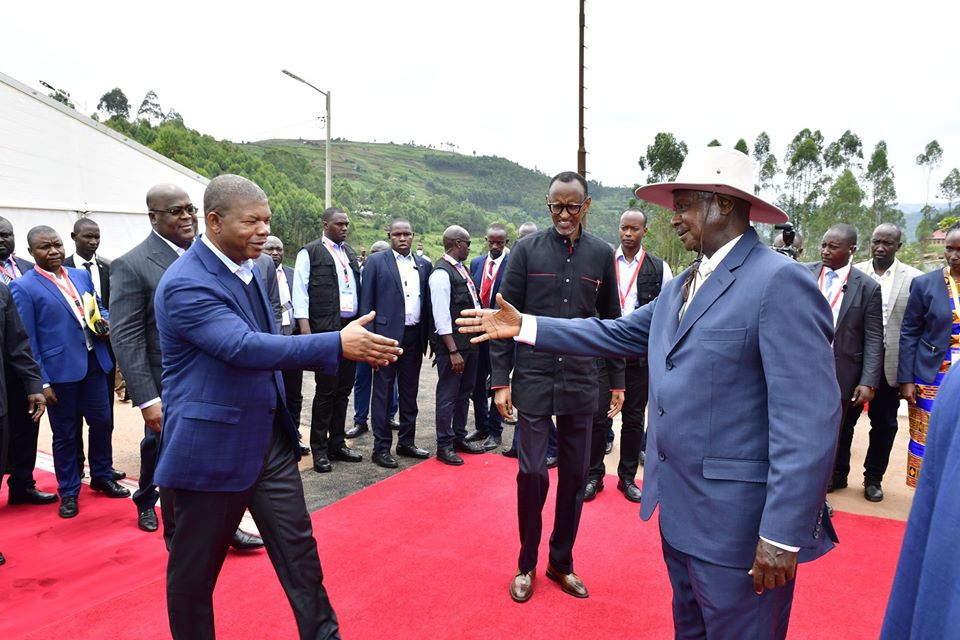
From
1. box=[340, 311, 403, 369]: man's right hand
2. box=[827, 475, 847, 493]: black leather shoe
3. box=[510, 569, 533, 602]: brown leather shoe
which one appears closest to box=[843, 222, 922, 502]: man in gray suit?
box=[827, 475, 847, 493]: black leather shoe

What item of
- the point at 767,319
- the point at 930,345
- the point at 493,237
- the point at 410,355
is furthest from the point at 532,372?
the point at 493,237

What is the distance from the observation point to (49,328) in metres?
4.43

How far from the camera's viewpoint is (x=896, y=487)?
520cm

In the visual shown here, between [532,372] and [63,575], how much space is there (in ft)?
9.91

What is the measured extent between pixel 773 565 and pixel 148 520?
400 cm

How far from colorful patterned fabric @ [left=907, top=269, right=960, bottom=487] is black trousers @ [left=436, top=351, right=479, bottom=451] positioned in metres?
3.71

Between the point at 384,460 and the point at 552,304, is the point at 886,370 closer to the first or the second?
the point at 552,304

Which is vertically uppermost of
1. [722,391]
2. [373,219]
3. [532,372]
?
[373,219]

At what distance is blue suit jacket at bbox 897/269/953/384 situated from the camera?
439 centimetres

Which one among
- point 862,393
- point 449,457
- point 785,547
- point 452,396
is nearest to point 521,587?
point 785,547

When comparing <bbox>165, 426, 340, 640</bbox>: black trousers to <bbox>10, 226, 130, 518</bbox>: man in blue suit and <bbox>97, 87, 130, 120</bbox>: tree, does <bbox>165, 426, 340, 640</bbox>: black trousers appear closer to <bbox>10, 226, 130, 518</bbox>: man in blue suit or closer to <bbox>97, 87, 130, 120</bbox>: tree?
<bbox>10, 226, 130, 518</bbox>: man in blue suit

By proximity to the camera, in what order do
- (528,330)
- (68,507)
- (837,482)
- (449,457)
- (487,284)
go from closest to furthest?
(528,330) → (68,507) → (837,482) → (449,457) → (487,284)

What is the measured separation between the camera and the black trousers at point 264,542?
7.40 ft

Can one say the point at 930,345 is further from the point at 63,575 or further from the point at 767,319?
the point at 63,575
